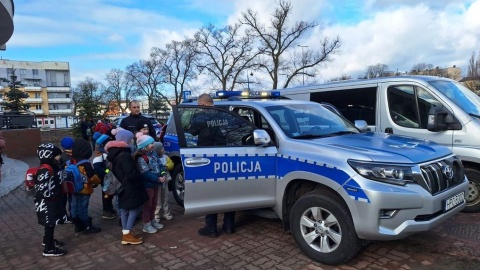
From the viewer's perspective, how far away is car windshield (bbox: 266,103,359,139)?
416cm

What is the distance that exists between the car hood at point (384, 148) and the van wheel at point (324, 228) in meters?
0.51

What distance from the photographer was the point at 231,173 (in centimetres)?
406

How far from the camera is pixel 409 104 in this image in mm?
5816

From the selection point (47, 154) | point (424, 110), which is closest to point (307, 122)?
point (424, 110)

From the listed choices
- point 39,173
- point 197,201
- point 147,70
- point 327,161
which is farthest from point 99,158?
point 147,70

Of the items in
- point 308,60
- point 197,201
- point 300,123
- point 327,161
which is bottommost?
point 197,201

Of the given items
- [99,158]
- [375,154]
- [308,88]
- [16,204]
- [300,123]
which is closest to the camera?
[375,154]

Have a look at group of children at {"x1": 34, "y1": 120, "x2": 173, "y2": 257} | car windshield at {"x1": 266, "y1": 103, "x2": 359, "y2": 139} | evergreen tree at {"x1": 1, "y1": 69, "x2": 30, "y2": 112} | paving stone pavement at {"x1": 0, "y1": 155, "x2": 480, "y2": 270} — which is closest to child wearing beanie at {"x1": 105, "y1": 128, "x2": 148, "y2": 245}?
group of children at {"x1": 34, "y1": 120, "x2": 173, "y2": 257}

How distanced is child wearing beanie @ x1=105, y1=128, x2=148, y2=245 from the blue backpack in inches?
23.3

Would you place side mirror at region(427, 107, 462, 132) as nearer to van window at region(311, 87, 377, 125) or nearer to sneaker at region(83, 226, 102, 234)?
van window at region(311, 87, 377, 125)

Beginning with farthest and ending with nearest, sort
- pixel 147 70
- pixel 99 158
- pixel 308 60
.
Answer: pixel 147 70, pixel 308 60, pixel 99 158

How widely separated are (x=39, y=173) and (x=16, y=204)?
3.15 m

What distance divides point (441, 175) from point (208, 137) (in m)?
2.57

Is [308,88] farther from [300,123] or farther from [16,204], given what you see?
[16,204]
